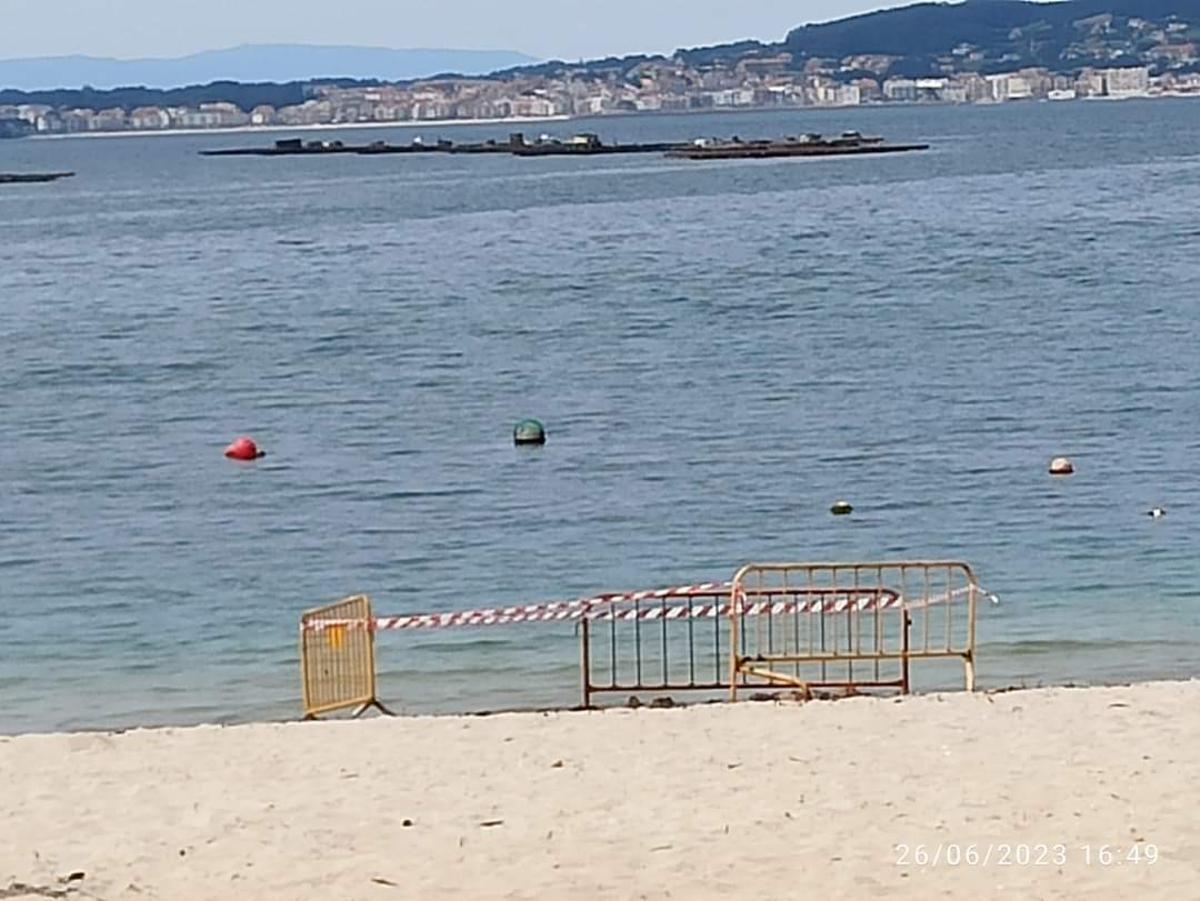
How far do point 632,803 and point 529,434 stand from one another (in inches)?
864

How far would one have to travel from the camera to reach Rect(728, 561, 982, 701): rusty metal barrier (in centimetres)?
1597

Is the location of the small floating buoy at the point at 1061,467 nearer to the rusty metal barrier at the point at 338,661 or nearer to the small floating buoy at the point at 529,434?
the small floating buoy at the point at 529,434

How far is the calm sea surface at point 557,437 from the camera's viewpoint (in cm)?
2045

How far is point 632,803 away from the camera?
11859mm

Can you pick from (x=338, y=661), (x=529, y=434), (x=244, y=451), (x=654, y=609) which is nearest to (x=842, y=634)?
(x=654, y=609)

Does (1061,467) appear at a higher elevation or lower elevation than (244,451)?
higher

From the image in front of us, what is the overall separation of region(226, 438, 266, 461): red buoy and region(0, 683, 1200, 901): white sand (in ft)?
62.1

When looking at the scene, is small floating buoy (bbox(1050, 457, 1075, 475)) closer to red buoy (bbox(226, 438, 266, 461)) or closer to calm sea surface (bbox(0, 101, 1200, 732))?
calm sea surface (bbox(0, 101, 1200, 732))

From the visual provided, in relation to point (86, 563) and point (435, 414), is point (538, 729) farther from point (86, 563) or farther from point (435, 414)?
point (435, 414)

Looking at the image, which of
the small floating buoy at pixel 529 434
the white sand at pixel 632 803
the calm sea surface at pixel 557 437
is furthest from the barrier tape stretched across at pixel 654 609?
the small floating buoy at pixel 529 434

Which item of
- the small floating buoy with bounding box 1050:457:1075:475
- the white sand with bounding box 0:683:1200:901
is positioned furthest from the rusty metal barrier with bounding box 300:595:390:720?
the small floating buoy with bounding box 1050:457:1075:475

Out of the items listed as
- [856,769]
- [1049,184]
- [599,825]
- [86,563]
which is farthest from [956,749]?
[1049,184]

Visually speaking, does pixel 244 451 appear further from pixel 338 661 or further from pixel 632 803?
pixel 632 803

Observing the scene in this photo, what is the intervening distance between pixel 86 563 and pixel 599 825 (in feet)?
48.4
